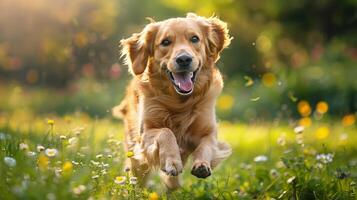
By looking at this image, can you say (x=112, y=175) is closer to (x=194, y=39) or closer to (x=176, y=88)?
(x=176, y=88)

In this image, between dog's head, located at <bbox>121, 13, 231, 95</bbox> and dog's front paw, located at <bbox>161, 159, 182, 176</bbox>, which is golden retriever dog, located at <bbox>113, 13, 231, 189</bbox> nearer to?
dog's head, located at <bbox>121, 13, 231, 95</bbox>

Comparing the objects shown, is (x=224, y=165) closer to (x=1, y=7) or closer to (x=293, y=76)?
(x=293, y=76)

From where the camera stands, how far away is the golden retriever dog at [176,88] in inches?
202

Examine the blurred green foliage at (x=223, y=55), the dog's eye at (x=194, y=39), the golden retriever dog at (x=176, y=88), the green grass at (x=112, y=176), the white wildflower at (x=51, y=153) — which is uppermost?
the blurred green foliage at (x=223, y=55)

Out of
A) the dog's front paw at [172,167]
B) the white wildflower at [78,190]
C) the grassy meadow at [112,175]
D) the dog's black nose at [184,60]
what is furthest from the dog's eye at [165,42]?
the white wildflower at [78,190]

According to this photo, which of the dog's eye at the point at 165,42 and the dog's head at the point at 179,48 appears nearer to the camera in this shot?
the dog's head at the point at 179,48

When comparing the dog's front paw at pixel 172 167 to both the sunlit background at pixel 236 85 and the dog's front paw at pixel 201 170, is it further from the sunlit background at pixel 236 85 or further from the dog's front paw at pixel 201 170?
the sunlit background at pixel 236 85

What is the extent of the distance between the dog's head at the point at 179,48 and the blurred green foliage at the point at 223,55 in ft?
21.3

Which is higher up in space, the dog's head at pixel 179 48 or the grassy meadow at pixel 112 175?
the dog's head at pixel 179 48

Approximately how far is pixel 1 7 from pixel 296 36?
282 inches

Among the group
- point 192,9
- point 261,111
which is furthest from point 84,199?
point 192,9

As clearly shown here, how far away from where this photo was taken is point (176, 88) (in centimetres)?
521

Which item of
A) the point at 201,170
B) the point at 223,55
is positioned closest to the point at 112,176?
the point at 201,170

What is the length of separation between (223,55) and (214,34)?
Result: 11.3m
